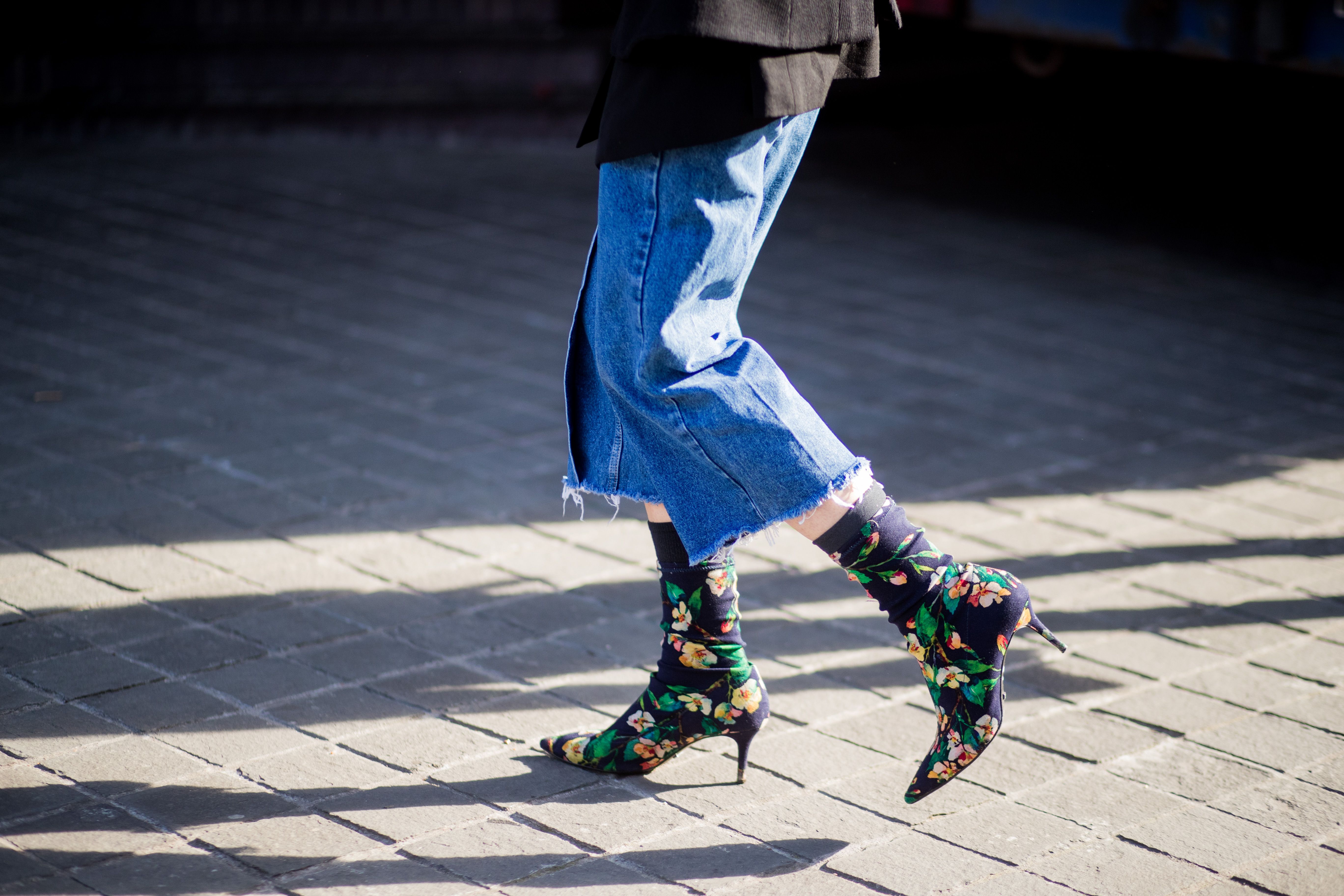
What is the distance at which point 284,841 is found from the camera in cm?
213

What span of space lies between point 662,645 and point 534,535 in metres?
1.09

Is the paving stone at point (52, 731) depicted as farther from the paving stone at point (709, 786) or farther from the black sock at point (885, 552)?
the black sock at point (885, 552)

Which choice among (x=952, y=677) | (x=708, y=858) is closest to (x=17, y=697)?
(x=708, y=858)

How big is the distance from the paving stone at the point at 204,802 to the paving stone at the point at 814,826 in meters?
0.75

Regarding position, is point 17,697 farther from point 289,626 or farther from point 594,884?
point 594,884

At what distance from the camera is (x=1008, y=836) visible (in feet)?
7.38

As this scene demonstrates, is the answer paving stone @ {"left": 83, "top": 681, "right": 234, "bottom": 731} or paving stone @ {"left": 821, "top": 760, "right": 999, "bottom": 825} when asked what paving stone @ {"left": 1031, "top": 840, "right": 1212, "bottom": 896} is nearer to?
paving stone @ {"left": 821, "top": 760, "right": 999, "bottom": 825}

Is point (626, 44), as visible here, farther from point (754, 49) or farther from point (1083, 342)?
point (1083, 342)

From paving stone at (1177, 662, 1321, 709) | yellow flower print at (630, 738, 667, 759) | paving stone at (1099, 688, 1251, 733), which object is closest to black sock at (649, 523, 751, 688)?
yellow flower print at (630, 738, 667, 759)

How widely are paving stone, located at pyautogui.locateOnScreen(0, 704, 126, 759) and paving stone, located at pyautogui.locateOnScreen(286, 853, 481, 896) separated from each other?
600 mm

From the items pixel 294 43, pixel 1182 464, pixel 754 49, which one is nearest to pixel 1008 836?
pixel 754 49

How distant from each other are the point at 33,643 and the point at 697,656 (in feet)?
4.47

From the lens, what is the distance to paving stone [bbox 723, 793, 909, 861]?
2215 mm

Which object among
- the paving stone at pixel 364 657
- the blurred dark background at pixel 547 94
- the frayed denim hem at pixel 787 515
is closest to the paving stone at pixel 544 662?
the paving stone at pixel 364 657
